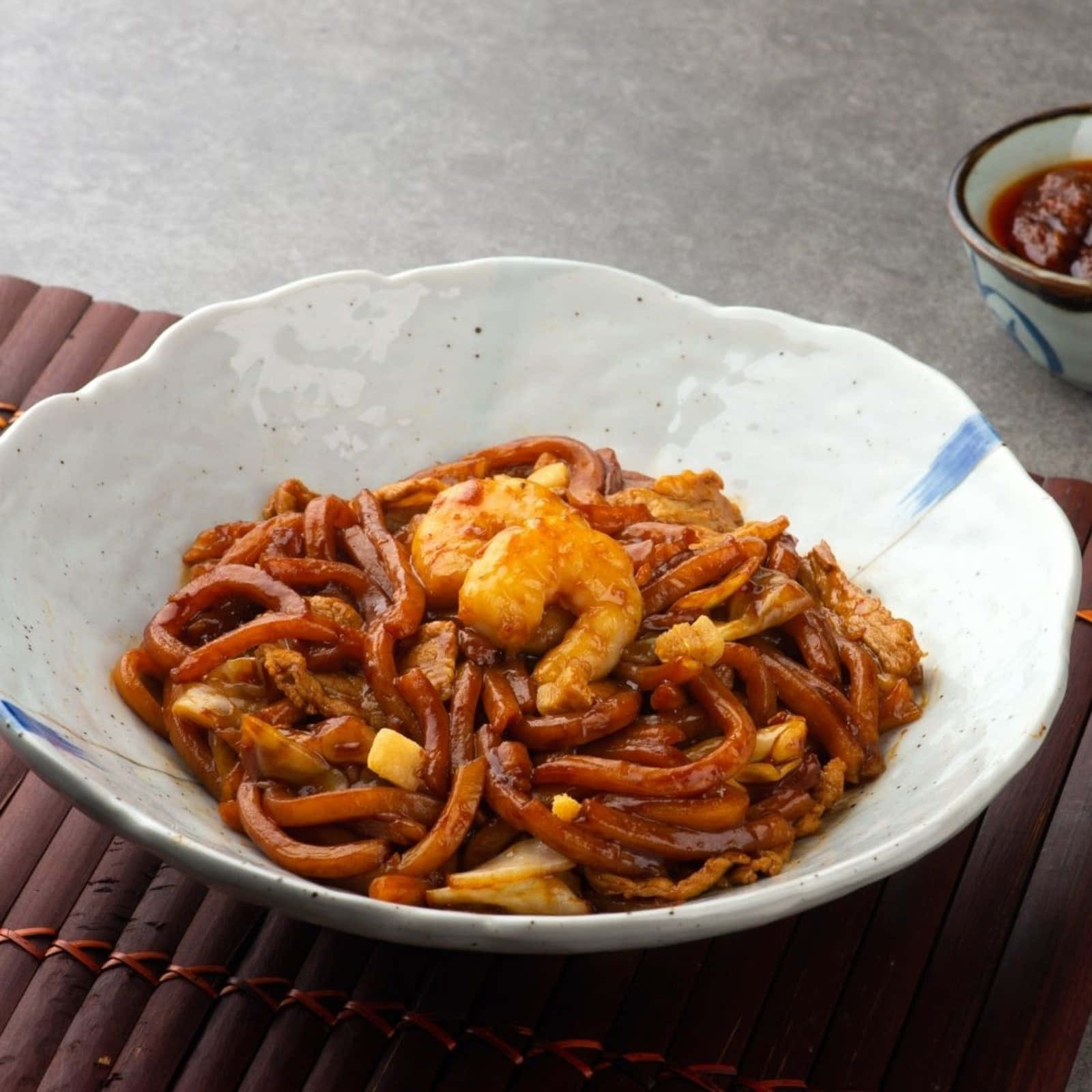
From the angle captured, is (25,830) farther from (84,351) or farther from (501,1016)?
(84,351)

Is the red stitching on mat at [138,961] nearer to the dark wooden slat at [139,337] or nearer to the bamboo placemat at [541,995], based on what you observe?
the bamboo placemat at [541,995]

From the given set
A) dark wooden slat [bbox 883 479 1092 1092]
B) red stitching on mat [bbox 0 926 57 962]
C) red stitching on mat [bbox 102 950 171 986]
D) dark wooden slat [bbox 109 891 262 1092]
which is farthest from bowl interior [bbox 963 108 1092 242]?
red stitching on mat [bbox 0 926 57 962]

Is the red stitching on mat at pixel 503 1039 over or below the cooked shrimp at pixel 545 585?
below

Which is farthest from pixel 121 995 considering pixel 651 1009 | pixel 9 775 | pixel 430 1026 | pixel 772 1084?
pixel 772 1084

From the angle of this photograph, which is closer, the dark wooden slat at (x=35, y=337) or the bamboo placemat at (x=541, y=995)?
the bamboo placemat at (x=541, y=995)

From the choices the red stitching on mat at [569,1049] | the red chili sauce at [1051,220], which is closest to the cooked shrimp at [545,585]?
the red stitching on mat at [569,1049]

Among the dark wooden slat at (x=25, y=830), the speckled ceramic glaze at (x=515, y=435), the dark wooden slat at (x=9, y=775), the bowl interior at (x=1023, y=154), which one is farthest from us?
the bowl interior at (x=1023, y=154)

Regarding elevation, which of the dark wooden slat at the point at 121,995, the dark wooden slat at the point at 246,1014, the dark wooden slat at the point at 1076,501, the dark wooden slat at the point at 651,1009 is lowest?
the dark wooden slat at the point at 1076,501

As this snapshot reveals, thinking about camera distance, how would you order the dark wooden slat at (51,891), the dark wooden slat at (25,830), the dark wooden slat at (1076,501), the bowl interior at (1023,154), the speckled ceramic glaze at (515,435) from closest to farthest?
1. the speckled ceramic glaze at (515,435)
2. the dark wooden slat at (51,891)
3. the dark wooden slat at (25,830)
4. the dark wooden slat at (1076,501)
5. the bowl interior at (1023,154)

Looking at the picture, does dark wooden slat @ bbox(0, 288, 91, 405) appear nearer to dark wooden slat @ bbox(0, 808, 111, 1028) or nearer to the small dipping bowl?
dark wooden slat @ bbox(0, 808, 111, 1028)
